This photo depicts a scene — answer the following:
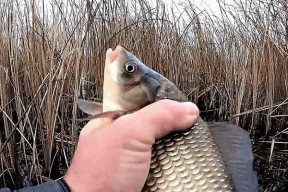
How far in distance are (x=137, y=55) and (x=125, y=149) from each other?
240 cm

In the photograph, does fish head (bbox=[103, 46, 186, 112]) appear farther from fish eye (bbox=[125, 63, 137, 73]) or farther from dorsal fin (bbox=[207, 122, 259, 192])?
dorsal fin (bbox=[207, 122, 259, 192])

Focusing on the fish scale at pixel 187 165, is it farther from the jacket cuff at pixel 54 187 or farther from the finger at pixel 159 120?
the jacket cuff at pixel 54 187

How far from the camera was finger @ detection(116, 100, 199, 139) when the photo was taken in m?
1.12

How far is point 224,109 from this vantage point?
379cm

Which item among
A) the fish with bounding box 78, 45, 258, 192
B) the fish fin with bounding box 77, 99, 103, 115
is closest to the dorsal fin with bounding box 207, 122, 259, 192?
the fish with bounding box 78, 45, 258, 192

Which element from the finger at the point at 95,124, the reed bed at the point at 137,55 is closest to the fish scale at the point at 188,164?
the finger at the point at 95,124

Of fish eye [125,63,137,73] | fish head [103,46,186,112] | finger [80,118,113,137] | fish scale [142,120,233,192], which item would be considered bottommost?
fish scale [142,120,233,192]

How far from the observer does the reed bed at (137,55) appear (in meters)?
2.79

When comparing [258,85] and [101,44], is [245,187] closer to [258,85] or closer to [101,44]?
[101,44]

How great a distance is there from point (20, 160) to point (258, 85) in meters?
1.77

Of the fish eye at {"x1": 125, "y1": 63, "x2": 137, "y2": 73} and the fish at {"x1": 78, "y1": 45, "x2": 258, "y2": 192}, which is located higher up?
the fish eye at {"x1": 125, "y1": 63, "x2": 137, "y2": 73}

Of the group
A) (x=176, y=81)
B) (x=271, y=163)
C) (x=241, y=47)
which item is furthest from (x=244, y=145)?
(x=241, y=47)

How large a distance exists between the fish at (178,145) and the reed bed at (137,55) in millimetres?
1281

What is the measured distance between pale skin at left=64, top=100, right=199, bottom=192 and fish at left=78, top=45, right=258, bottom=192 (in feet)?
0.07
